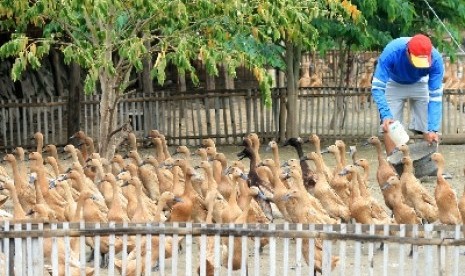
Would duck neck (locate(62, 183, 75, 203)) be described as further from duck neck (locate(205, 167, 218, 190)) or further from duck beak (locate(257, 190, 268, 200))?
duck beak (locate(257, 190, 268, 200))

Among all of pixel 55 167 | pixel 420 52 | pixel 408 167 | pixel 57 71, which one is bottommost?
pixel 55 167

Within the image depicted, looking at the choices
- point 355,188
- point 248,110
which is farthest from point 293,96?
point 355,188

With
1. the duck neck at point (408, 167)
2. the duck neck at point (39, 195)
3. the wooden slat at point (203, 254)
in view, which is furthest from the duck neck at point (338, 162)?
the wooden slat at point (203, 254)

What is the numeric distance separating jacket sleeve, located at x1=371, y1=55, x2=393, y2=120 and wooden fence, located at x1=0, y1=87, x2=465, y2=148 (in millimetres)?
7287

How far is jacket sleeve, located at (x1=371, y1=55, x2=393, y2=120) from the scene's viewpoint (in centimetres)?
1641

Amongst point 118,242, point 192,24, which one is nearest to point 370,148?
point 192,24

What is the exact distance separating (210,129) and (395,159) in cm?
818

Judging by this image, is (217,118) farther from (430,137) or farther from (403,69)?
(430,137)

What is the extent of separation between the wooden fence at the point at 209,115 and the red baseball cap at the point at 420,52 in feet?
25.8

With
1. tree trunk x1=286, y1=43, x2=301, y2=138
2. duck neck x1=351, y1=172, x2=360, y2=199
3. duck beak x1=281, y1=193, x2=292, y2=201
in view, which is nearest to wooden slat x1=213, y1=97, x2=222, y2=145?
tree trunk x1=286, y1=43, x2=301, y2=138

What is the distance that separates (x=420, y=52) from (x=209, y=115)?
8602 mm

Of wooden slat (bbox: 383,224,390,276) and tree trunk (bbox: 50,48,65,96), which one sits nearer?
wooden slat (bbox: 383,224,390,276)

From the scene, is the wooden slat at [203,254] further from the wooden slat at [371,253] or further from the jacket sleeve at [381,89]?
the jacket sleeve at [381,89]

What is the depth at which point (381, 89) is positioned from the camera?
16.5 m
